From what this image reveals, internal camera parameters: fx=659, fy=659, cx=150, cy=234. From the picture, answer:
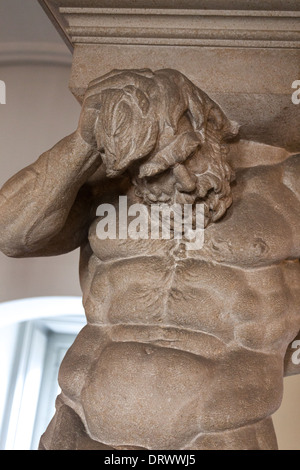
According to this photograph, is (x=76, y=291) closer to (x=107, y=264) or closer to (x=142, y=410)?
(x=107, y=264)

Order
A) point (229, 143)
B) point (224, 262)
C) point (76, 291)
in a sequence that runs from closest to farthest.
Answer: point (224, 262) < point (229, 143) < point (76, 291)

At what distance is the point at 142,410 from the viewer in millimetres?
1263

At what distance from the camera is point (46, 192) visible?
52.4 inches

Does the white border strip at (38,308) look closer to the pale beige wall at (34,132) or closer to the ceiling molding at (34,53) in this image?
the pale beige wall at (34,132)

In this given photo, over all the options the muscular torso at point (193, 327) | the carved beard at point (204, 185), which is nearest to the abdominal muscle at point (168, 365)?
the muscular torso at point (193, 327)

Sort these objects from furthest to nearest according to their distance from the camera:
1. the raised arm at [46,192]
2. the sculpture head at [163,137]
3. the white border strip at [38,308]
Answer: the white border strip at [38,308] → the raised arm at [46,192] → the sculpture head at [163,137]

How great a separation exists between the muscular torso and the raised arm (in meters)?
0.14

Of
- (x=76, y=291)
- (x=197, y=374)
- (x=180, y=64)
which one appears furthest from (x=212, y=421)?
(x=76, y=291)

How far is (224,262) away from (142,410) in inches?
13.6

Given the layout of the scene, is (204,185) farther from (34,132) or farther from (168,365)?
(34,132)

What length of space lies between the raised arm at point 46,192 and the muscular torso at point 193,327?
137 millimetres

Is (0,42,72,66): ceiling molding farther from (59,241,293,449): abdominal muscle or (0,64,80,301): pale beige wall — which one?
(59,241,293,449): abdominal muscle

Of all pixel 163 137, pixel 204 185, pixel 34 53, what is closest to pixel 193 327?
pixel 204 185

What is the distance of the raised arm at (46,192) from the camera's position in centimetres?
130
